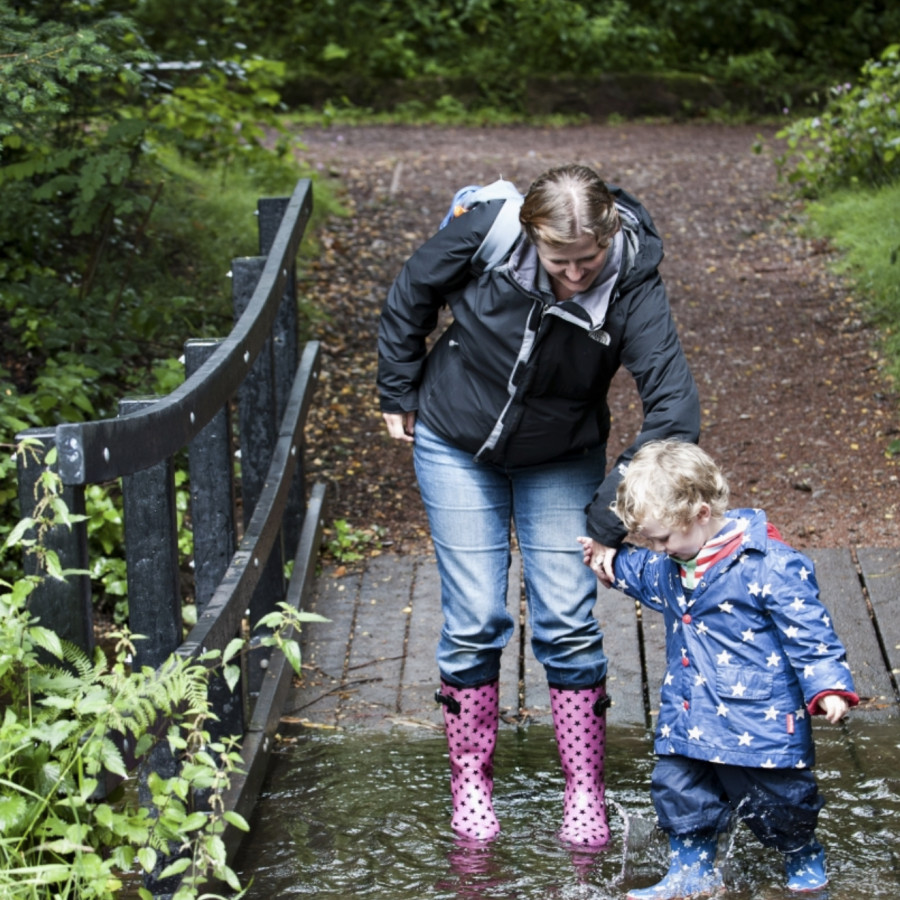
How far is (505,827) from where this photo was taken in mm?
3447

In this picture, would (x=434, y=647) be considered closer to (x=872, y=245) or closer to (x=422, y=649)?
(x=422, y=649)

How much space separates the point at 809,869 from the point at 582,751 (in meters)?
0.63

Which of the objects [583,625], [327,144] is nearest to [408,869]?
[583,625]

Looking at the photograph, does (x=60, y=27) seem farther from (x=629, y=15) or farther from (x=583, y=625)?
(x=629, y=15)

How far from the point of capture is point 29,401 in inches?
208

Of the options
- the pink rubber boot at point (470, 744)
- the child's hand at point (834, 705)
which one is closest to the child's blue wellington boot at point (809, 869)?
the child's hand at point (834, 705)

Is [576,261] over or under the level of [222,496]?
over

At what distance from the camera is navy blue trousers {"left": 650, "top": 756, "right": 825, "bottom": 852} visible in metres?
2.92

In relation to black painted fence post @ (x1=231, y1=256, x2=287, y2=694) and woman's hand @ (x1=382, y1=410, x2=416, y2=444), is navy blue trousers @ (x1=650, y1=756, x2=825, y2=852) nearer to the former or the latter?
woman's hand @ (x1=382, y1=410, x2=416, y2=444)

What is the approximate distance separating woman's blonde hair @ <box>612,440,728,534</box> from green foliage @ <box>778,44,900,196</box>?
19.4ft

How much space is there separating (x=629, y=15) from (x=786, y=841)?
13.1 metres

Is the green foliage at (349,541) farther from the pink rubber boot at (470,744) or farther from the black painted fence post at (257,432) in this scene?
the pink rubber boot at (470,744)

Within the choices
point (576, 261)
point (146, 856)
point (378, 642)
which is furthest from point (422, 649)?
point (146, 856)

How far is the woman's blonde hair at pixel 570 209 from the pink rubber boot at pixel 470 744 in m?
1.22
